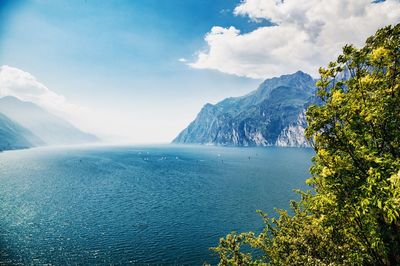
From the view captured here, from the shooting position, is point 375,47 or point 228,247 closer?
point 375,47

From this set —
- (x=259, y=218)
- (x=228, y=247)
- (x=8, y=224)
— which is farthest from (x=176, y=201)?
(x=228, y=247)

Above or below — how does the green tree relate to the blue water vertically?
above

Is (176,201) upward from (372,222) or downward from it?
downward

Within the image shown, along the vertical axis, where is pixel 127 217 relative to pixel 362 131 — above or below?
below

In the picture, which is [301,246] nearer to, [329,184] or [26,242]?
[329,184]

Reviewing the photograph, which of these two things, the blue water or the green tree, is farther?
the blue water

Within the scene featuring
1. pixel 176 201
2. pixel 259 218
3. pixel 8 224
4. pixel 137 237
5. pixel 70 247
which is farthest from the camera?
pixel 176 201


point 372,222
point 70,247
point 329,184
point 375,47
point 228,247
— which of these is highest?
point 375,47

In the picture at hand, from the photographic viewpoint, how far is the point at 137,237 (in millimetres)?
63156

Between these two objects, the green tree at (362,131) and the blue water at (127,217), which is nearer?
the green tree at (362,131)

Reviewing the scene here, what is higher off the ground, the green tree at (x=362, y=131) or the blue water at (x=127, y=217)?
the green tree at (x=362, y=131)

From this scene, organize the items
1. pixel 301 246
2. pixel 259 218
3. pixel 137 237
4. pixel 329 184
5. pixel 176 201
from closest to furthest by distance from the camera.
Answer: pixel 329 184, pixel 301 246, pixel 137 237, pixel 259 218, pixel 176 201

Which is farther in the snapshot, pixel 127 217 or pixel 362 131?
pixel 127 217

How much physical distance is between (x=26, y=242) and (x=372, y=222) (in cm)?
7389
